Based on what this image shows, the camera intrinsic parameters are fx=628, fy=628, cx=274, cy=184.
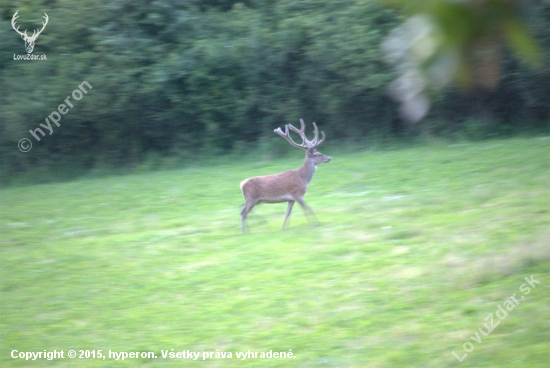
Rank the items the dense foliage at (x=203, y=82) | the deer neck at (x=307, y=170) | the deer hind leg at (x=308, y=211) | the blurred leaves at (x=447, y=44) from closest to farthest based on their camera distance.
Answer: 1. the blurred leaves at (x=447, y=44)
2. the deer hind leg at (x=308, y=211)
3. the deer neck at (x=307, y=170)
4. the dense foliage at (x=203, y=82)

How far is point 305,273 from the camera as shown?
8.09 metres

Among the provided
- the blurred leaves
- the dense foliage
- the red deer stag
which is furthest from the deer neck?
the blurred leaves

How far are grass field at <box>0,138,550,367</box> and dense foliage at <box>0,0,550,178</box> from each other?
4511 mm

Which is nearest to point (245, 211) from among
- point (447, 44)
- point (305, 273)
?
point (305, 273)

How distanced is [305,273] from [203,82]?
11.8 metres

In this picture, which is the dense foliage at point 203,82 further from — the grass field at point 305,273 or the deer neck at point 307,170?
the deer neck at point 307,170

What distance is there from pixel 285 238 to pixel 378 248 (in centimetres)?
165

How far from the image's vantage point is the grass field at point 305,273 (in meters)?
6.11

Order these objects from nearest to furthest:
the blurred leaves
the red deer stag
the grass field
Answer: the blurred leaves
the grass field
the red deer stag

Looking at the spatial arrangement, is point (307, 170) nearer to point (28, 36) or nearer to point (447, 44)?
point (447, 44)

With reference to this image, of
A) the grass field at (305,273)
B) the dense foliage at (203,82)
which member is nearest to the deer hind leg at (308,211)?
the grass field at (305,273)

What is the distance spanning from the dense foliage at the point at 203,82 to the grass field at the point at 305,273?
14.8ft

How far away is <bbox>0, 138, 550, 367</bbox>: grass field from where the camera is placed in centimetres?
611

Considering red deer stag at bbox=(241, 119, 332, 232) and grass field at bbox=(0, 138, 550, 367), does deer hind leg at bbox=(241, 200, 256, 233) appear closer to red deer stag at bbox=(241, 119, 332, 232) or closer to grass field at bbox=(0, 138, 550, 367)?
red deer stag at bbox=(241, 119, 332, 232)
